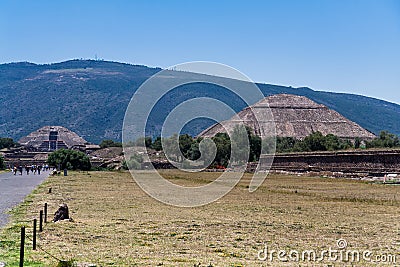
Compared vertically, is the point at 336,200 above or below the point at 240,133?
below

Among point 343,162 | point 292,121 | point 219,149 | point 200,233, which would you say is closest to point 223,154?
point 219,149

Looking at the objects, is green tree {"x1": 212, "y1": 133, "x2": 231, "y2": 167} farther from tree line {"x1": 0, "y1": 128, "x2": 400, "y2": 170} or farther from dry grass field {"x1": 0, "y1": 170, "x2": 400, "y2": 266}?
dry grass field {"x1": 0, "y1": 170, "x2": 400, "y2": 266}

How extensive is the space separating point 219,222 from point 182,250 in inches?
267

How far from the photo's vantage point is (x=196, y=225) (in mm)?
21391

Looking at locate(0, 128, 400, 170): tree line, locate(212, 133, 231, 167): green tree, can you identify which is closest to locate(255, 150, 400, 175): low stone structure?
locate(212, 133, 231, 167): green tree

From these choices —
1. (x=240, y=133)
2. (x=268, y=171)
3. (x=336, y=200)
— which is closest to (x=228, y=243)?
(x=336, y=200)

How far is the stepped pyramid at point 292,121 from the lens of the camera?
17462cm

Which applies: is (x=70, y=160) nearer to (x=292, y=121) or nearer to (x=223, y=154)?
(x=223, y=154)

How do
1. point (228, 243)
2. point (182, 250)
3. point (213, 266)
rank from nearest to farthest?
1. point (213, 266)
2. point (182, 250)
3. point (228, 243)

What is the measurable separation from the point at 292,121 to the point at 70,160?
89777mm

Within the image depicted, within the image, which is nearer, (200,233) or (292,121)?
(200,233)

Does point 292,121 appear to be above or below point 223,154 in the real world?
above

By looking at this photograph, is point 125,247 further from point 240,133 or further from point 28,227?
point 240,133

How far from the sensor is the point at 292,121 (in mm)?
180375
